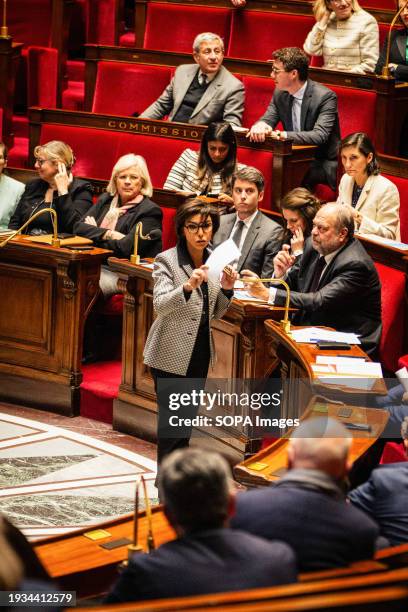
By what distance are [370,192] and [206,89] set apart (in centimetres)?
145

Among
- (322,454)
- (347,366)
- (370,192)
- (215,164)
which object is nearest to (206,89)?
(215,164)

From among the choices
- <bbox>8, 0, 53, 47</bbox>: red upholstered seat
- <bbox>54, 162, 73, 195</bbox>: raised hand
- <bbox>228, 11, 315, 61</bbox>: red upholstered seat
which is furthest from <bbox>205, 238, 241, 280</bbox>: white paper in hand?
<bbox>8, 0, 53, 47</bbox>: red upholstered seat

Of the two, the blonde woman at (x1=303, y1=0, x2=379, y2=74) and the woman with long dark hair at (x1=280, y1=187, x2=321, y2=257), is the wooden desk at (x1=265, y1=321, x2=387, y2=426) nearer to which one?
the woman with long dark hair at (x1=280, y1=187, x2=321, y2=257)

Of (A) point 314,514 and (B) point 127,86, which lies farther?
(B) point 127,86

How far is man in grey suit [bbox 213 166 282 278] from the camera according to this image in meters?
4.67

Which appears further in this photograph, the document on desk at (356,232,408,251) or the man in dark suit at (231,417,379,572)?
the document on desk at (356,232,408,251)

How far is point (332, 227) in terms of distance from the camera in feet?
13.3

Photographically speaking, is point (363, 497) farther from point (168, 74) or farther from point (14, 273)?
point (168, 74)

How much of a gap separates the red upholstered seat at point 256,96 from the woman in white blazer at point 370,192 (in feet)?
4.32

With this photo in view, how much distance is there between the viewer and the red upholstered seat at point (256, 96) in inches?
242

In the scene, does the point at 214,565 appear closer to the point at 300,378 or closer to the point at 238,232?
the point at 300,378

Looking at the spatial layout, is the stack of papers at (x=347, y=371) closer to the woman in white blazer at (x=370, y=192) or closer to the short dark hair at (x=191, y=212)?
the short dark hair at (x=191, y=212)

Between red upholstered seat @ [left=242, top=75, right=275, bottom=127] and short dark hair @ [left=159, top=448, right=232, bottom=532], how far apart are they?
4363 millimetres

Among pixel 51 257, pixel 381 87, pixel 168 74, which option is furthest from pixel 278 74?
pixel 51 257
